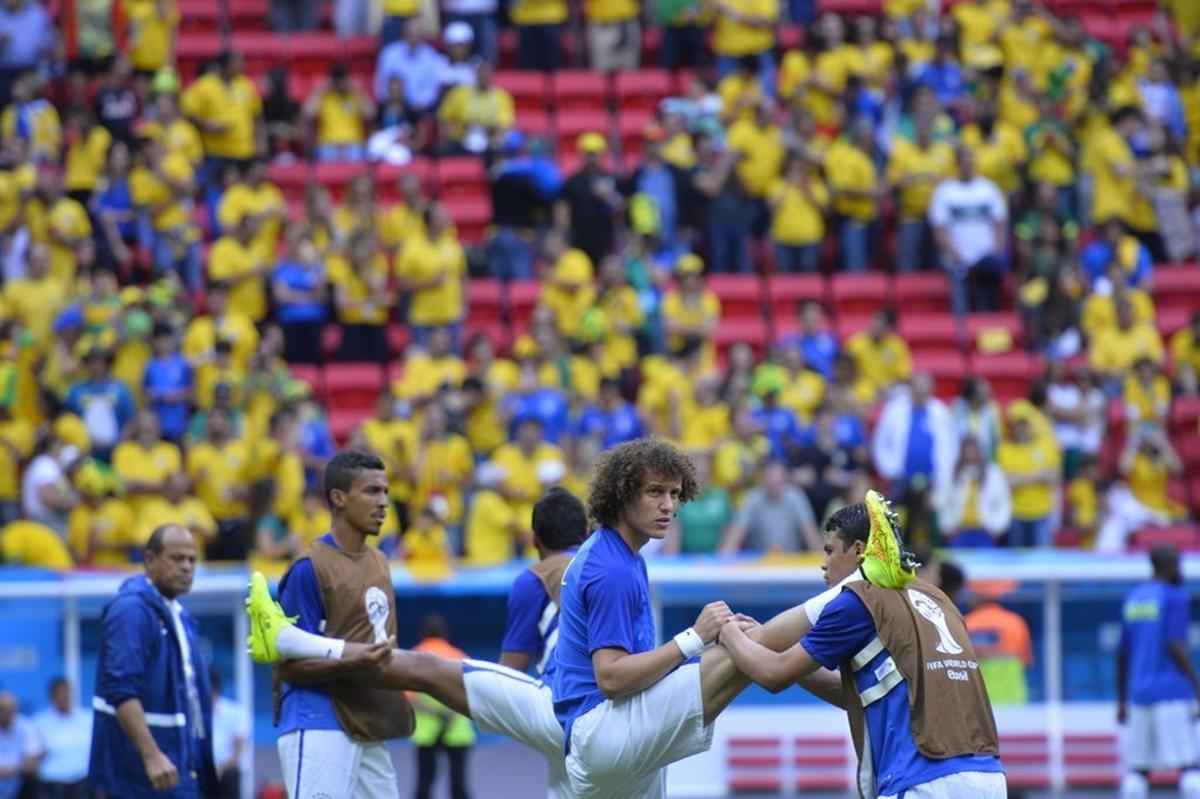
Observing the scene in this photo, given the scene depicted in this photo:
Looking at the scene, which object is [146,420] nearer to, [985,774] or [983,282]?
[983,282]

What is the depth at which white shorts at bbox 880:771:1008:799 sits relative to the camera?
7.41 meters

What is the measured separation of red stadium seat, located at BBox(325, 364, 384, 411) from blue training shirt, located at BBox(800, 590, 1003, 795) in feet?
40.0

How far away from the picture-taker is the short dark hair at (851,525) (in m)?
7.87

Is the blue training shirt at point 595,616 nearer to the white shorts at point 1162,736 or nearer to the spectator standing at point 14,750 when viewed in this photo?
the white shorts at point 1162,736

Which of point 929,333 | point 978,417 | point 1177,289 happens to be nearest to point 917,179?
point 929,333

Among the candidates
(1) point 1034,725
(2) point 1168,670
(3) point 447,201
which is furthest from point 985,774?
(3) point 447,201

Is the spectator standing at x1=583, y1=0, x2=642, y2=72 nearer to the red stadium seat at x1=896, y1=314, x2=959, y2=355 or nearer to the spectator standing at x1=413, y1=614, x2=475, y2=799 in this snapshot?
the red stadium seat at x1=896, y1=314, x2=959, y2=355

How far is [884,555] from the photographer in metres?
7.55

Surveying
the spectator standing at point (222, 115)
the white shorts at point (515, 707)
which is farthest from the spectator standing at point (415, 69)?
the white shorts at point (515, 707)

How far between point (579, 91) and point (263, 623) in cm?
1457

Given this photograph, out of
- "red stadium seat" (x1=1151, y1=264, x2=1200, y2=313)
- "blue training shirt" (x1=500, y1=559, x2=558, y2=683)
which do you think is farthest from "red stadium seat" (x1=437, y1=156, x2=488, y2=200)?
"blue training shirt" (x1=500, y1=559, x2=558, y2=683)

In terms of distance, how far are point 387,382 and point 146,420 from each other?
2.77m

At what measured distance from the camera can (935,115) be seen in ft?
68.2

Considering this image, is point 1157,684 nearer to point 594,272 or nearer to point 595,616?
point 595,616
